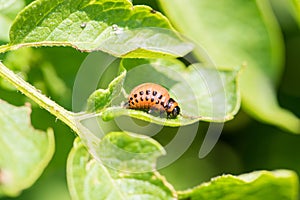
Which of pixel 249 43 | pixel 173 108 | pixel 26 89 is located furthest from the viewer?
pixel 249 43

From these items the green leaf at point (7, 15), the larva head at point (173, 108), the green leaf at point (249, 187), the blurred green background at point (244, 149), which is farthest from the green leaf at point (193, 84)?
the blurred green background at point (244, 149)

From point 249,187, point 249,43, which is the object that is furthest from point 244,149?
point 249,187

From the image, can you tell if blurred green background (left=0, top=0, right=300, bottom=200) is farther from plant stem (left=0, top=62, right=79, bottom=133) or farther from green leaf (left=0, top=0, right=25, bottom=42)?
plant stem (left=0, top=62, right=79, bottom=133)

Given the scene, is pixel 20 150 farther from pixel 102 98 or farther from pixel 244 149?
pixel 244 149

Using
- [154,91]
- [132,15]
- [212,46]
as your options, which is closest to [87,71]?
[154,91]

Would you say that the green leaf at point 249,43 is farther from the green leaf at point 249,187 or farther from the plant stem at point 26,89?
the plant stem at point 26,89

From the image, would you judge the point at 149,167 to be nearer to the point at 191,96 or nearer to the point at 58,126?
the point at 191,96
